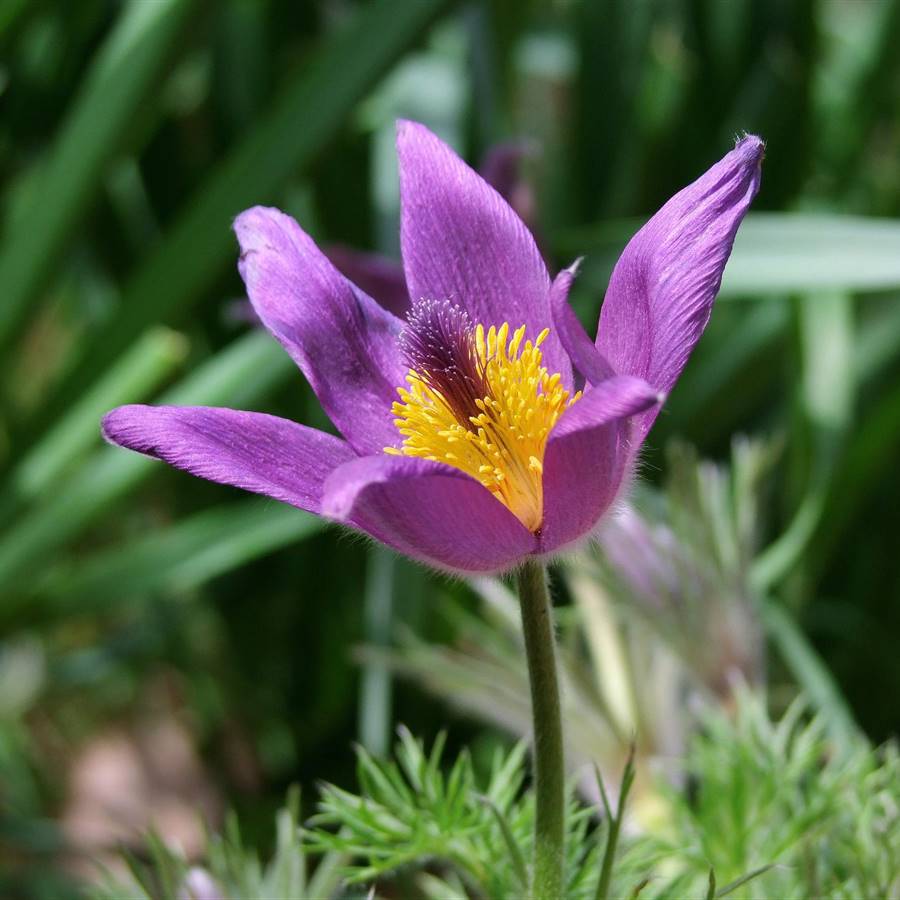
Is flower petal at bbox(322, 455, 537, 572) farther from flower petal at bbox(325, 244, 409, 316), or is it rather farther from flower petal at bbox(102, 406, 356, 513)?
flower petal at bbox(325, 244, 409, 316)

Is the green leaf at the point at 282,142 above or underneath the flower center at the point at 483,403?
above

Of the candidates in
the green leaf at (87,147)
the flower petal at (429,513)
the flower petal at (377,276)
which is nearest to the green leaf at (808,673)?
the flower petal at (377,276)

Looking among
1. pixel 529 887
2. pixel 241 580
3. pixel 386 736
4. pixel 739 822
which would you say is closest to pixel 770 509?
pixel 386 736


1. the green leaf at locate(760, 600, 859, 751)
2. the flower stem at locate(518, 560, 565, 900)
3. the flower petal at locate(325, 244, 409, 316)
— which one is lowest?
the green leaf at locate(760, 600, 859, 751)

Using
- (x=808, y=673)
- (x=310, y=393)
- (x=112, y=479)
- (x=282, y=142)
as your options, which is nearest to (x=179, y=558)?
(x=112, y=479)

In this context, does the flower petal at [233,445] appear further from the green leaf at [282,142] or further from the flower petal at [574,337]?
the green leaf at [282,142]

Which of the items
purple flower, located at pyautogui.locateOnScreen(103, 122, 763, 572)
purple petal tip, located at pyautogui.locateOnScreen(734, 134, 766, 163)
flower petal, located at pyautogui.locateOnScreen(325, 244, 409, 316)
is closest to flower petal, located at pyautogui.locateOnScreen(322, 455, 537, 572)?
purple flower, located at pyautogui.locateOnScreen(103, 122, 763, 572)

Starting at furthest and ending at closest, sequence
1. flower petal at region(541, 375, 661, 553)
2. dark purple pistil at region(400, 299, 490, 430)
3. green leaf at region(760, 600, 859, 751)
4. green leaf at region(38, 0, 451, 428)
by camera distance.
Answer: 1. green leaf at region(38, 0, 451, 428)
2. green leaf at region(760, 600, 859, 751)
3. dark purple pistil at region(400, 299, 490, 430)
4. flower petal at region(541, 375, 661, 553)
